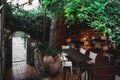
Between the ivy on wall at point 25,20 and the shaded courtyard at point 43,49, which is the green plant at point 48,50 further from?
the ivy on wall at point 25,20

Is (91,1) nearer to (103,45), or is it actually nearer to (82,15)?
(82,15)

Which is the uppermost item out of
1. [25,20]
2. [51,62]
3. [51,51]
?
[25,20]

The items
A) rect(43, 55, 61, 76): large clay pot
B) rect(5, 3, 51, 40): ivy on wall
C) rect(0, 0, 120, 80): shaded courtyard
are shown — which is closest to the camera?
rect(0, 0, 120, 80): shaded courtyard

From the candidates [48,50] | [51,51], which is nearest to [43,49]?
[48,50]

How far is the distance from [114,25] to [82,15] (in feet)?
2.50

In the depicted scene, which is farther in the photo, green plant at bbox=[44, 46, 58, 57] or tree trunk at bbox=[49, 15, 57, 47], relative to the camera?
green plant at bbox=[44, 46, 58, 57]

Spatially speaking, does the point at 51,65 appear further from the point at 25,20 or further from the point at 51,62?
the point at 25,20

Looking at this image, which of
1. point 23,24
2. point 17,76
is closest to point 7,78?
point 17,76

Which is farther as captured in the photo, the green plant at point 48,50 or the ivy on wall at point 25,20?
the green plant at point 48,50

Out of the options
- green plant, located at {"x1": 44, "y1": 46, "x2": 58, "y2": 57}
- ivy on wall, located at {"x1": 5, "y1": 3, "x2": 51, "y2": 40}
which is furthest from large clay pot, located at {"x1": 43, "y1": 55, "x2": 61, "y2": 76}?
ivy on wall, located at {"x1": 5, "y1": 3, "x2": 51, "y2": 40}

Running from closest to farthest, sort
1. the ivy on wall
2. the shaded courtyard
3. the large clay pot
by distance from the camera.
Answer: the shaded courtyard, the ivy on wall, the large clay pot

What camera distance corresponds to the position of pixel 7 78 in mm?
9867

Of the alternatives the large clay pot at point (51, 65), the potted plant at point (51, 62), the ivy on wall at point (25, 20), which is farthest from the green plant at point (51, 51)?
the ivy on wall at point (25, 20)

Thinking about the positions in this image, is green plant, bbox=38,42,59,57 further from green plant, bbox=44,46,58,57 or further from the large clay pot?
the large clay pot
